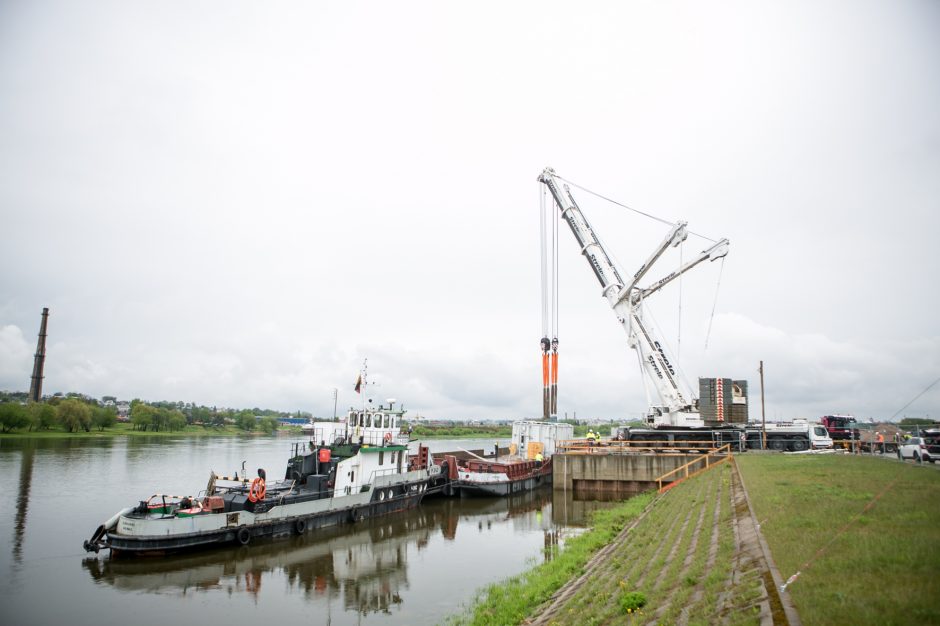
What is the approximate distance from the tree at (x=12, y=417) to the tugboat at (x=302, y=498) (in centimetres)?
6236

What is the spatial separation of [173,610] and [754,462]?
77.0ft

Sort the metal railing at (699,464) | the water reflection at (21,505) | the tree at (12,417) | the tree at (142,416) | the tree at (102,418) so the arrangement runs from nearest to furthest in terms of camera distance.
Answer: the water reflection at (21,505) → the metal railing at (699,464) → the tree at (12,417) → the tree at (102,418) → the tree at (142,416)

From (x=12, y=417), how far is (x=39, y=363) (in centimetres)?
2596

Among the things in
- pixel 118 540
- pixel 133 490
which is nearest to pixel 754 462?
pixel 118 540

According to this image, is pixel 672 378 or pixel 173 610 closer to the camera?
pixel 173 610

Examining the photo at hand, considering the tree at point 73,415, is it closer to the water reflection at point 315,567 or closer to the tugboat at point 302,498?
the tugboat at point 302,498

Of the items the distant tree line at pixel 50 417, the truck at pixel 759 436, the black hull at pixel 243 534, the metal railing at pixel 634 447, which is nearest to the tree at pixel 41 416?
the distant tree line at pixel 50 417

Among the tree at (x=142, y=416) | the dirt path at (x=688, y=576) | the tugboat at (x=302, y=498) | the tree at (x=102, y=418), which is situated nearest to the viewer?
the dirt path at (x=688, y=576)

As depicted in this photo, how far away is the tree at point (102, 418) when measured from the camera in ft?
266

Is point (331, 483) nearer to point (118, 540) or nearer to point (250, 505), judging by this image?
point (250, 505)

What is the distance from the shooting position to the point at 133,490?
108 feet

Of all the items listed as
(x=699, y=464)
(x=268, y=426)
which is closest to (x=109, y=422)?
(x=268, y=426)

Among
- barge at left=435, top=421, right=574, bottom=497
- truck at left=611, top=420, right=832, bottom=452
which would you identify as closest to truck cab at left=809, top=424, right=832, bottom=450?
truck at left=611, top=420, right=832, bottom=452

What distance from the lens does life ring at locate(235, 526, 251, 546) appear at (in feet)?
66.3
